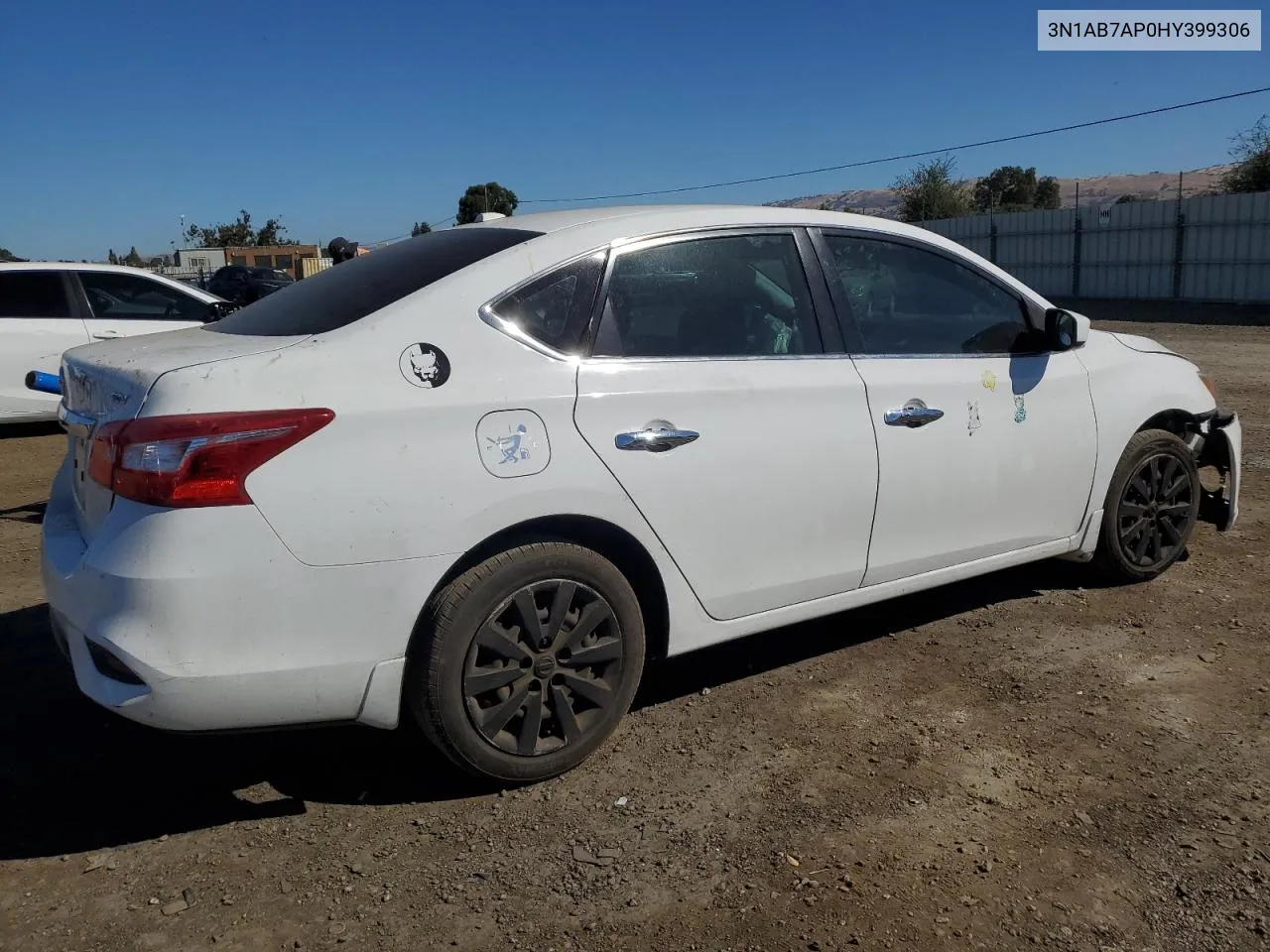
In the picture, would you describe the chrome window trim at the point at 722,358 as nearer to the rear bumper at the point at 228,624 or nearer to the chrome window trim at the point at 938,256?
the chrome window trim at the point at 938,256

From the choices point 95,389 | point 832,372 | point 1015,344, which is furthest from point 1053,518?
point 95,389

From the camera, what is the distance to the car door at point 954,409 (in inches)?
153

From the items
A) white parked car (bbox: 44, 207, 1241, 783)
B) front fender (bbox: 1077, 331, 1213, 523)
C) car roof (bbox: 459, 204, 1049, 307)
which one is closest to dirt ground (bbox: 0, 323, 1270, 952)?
white parked car (bbox: 44, 207, 1241, 783)

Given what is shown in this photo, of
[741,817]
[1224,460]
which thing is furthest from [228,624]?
[1224,460]

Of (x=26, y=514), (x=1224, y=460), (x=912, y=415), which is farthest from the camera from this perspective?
(x=26, y=514)

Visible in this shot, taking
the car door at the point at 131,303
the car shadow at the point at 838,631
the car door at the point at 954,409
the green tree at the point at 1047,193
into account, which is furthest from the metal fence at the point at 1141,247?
the green tree at the point at 1047,193

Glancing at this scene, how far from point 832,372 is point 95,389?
232cm

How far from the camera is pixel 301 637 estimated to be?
2.82 meters

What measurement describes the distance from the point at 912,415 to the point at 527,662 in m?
1.68

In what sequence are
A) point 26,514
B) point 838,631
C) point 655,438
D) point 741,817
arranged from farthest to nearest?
point 26,514
point 838,631
point 655,438
point 741,817

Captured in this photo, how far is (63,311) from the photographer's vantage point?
9.77m

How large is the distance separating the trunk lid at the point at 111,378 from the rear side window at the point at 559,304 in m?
0.63

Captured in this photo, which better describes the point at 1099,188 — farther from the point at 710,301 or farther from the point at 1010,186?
the point at 710,301

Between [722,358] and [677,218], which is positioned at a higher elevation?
[677,218]
